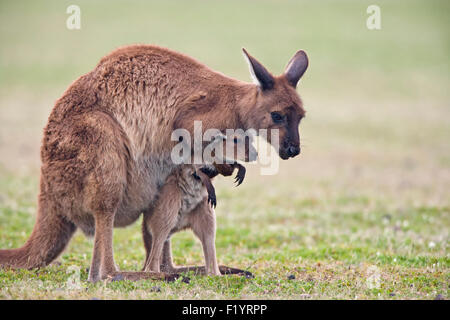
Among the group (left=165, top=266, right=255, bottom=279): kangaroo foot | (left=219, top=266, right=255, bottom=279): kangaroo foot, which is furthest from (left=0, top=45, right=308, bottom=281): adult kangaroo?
(left=219, top=266, right=255, bottom=279): kangaroo foot

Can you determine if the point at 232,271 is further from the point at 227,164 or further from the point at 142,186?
the point at 142,186

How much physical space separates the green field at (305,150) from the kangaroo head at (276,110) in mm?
856

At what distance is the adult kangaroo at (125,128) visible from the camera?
571 cm

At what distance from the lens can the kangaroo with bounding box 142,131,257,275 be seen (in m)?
6.04

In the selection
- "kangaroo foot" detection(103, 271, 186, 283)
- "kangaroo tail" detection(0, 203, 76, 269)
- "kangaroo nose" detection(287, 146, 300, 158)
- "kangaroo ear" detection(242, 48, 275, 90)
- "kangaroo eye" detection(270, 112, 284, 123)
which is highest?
"kangaroo ear" detection(242, 48, 275, 90)

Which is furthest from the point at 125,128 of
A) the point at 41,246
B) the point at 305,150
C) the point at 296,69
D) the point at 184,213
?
the point at 305,150

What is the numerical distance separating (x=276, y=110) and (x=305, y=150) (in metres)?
11.2

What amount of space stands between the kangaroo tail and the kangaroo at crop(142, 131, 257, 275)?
89 cm

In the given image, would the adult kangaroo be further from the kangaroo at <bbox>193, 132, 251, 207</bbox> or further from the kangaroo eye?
the kangaroo at <bbox>193, 132, 251, 207</bbox>

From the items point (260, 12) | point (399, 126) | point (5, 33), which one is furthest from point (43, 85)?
point (260, 12)
